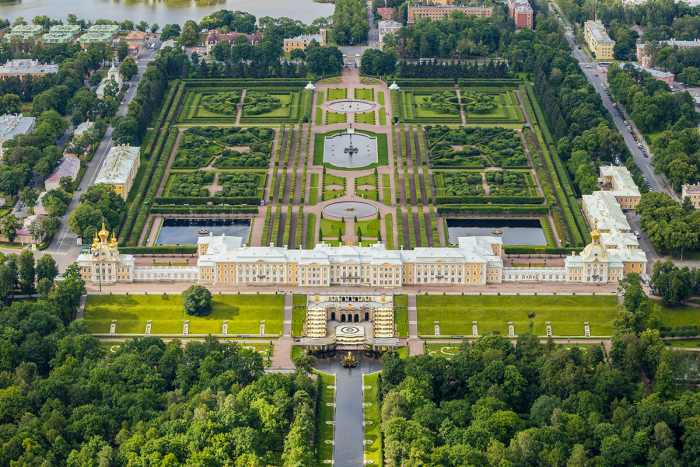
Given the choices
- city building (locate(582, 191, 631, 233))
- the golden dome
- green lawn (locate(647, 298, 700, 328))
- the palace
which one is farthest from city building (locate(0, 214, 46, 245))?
green lawn (locate(647, 298, 700, 328))

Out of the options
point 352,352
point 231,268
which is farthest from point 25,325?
point 352,352

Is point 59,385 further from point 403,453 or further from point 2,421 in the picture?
point 403,453

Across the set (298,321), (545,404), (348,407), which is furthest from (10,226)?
(545,404)

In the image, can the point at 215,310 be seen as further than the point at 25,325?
Yes

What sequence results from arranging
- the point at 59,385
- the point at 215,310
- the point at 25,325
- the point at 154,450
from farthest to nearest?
the point at 215,310 < the point at 25,325 < the point at 59,385 < the point at 154,450

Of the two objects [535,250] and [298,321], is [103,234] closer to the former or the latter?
[298,321]

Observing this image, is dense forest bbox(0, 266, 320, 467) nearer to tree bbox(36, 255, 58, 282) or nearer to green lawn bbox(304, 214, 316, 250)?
tree bbox(36, 255, 58, 282)

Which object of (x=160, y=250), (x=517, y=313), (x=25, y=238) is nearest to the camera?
(x=517, y=313)
